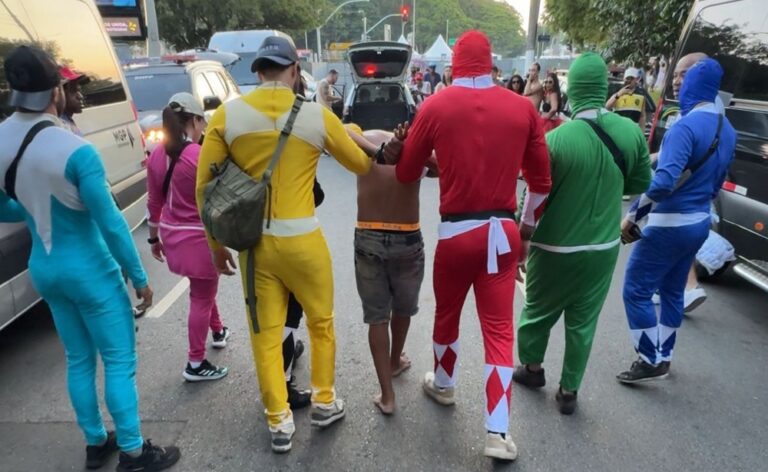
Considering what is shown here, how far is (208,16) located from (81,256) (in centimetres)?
2492

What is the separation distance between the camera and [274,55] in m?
2.44

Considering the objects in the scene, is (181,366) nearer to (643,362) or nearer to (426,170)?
(426,170)

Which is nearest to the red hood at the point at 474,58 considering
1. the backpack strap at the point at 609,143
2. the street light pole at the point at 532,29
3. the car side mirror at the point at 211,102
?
the backpack strap at the point at 609,143

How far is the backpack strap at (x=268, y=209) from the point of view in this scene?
7.83ft

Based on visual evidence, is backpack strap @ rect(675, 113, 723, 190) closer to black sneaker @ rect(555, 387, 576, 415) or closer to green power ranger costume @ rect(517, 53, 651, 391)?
green power ranger costume @ rect(517, 53, 651, 391)

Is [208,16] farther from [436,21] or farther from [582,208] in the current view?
[436,21]

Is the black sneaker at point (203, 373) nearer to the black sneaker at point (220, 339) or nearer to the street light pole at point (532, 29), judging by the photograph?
the black sneaker at point (220, 339)

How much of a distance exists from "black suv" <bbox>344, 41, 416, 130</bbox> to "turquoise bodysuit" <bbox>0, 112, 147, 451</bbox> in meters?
9.36

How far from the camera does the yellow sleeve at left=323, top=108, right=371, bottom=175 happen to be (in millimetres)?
2484

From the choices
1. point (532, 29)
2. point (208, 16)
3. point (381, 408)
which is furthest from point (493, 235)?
point (208, 16)

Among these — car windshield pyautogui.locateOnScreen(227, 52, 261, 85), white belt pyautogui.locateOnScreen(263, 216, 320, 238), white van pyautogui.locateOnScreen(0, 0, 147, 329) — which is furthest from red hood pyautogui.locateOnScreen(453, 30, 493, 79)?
car windshield pyautogui.locateOnScreen(227, 52, 261, 85)

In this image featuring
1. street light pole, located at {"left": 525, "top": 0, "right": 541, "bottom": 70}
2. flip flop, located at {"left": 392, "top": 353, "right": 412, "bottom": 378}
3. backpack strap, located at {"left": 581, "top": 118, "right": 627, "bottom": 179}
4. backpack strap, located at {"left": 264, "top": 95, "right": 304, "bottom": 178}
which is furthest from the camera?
street light pole, located at {"left": 525, "top": 0, "right": 541, "bottom": 70}

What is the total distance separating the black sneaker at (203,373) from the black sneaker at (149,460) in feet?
2.33

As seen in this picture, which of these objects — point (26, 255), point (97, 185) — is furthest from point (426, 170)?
point (26, 255)
